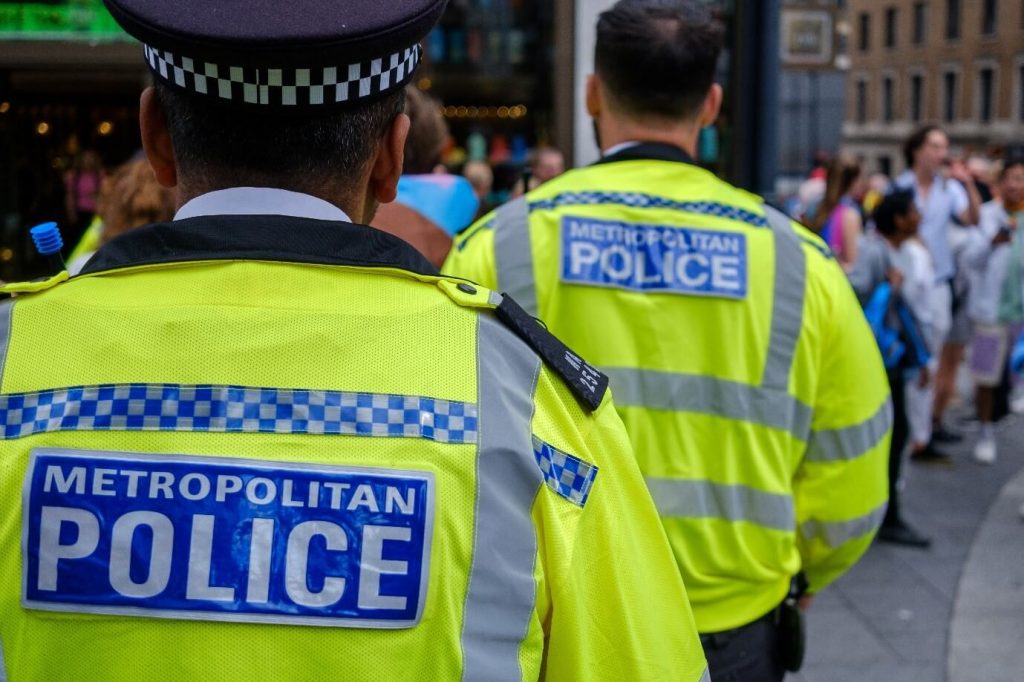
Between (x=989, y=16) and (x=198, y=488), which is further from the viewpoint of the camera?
(x=989, y=16)

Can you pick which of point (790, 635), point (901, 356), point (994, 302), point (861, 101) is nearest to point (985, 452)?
point (994, 302)

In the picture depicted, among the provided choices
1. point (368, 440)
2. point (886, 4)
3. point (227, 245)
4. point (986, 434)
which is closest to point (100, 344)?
point (227, 245)

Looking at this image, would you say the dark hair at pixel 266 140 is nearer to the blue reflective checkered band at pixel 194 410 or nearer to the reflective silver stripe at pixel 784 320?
the blue reflective checkered band at pixel 194 410

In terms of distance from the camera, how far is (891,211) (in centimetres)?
677

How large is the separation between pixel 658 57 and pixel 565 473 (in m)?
1.40

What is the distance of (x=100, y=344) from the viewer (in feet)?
4.06

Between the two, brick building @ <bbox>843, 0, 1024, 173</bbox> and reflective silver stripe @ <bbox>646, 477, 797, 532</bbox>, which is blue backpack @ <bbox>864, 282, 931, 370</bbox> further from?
brick building @ <bbox>843, 0, 1024, 173</bbox>

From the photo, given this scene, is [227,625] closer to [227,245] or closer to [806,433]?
[227,245]

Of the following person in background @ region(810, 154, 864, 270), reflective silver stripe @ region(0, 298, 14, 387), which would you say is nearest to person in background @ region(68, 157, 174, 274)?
reflective silver stripe @ region(0, 298, 14, 387)

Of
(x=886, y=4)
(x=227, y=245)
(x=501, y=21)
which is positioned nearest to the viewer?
(x=227, y=245)

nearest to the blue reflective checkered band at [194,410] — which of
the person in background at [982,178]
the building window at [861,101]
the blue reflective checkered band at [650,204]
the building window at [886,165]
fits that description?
the blue reflective checkered band at [650,204]

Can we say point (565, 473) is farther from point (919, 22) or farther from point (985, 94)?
point (919, 22)

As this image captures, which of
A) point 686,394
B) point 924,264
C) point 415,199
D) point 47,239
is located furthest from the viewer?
point 924,264

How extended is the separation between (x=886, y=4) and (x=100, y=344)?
52.0m
